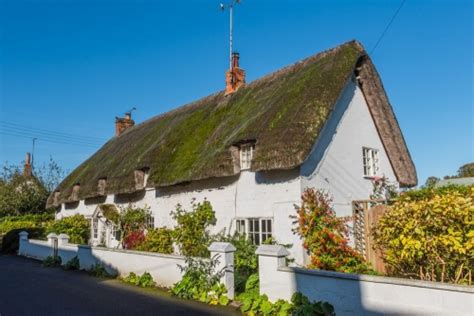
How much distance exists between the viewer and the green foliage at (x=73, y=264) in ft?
51.4

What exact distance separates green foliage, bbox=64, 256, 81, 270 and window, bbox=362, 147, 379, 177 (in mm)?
11307

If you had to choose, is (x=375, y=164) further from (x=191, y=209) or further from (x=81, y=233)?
(x=81, y=233)

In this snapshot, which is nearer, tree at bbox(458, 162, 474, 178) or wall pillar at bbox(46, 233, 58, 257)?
wall pillar at bbox(46, 233, 58, 257)

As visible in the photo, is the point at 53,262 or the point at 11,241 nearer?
the point at 53,262

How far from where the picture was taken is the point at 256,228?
1238cm

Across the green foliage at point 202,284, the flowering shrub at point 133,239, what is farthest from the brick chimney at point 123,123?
the green foliage at point 202,284

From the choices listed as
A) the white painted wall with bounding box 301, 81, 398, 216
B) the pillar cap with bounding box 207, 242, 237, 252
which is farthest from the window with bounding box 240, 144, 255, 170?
the pillar cap with bounding box 207, 242, 237, 252

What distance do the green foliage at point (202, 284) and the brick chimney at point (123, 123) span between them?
2183cm

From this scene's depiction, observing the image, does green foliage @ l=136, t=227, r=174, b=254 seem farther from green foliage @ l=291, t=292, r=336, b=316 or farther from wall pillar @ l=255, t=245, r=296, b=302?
green foliage @ l=291, t=292, r=336, b=316

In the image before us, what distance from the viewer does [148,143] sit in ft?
67.5

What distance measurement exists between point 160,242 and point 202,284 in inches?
213

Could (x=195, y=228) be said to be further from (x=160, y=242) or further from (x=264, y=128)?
(x=264, y=128)

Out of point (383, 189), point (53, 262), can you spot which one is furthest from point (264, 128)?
point (53, 262)

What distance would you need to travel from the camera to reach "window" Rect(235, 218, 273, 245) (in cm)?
1196
